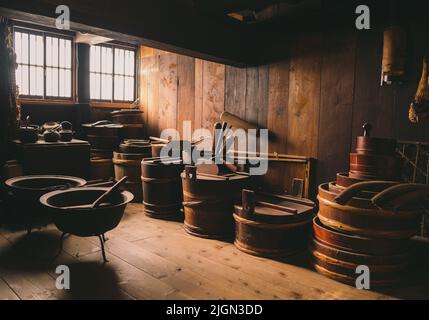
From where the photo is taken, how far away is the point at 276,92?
4.97 m

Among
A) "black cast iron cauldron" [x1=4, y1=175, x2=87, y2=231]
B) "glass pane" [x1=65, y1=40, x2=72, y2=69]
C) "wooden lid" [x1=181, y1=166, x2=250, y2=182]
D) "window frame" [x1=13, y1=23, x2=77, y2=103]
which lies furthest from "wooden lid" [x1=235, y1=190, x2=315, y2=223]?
"glass pane" [x1=65, y1=40, x2=72, y2=69]

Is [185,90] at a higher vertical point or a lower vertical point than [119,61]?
lower

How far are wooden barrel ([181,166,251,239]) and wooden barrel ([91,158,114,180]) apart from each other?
8.74 ft

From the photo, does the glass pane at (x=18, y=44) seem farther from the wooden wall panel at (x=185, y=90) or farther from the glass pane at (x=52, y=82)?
the wooden wall panel at (x=185, y=90)

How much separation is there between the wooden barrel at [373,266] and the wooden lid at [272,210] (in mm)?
541

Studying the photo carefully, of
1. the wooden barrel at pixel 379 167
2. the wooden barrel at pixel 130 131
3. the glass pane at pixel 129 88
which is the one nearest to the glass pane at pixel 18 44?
the glass pane at pixel 129 88

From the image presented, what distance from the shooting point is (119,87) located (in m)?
8.20

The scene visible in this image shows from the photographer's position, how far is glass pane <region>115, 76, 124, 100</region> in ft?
26.8

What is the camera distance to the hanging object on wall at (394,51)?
3508mm

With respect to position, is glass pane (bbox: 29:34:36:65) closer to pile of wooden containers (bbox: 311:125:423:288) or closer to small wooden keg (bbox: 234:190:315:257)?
small wooden keg (bbox: 234:190:315:257)

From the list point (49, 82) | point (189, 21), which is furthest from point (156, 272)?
point (49, 82)

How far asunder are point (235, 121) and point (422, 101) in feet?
8.22

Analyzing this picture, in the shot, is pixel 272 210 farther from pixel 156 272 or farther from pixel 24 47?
pixel 24 47
